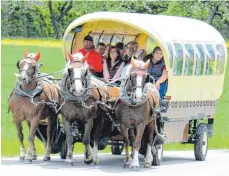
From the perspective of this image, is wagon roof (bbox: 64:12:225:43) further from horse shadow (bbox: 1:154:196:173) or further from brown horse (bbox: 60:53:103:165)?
horse shadow (bbox: 1:154:196:173)

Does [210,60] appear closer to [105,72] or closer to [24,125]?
[105,72]

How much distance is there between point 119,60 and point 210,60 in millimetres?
2198

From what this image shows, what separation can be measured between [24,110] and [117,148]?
3.90 metres

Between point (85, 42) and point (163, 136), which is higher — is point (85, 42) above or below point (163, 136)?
above

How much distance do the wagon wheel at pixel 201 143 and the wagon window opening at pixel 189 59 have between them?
4.12ft

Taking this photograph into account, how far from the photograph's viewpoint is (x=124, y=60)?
18719mm

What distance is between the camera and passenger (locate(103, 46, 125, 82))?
18625 mm

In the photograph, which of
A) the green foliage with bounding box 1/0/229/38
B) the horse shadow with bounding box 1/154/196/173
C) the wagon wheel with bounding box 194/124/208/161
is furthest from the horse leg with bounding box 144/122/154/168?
the green foliage with bounding box 1/0/229/38

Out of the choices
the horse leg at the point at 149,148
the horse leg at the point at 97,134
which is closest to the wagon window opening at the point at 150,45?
the horse leg at the point at 149,148

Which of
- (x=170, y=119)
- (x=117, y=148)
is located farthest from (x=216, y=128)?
(x=170, y=119)

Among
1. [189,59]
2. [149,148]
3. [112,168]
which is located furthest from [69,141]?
[189,59]

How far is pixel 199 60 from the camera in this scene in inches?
772

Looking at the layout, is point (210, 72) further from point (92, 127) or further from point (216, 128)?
point (216, 128)

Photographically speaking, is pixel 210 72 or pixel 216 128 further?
pixel 216 128
